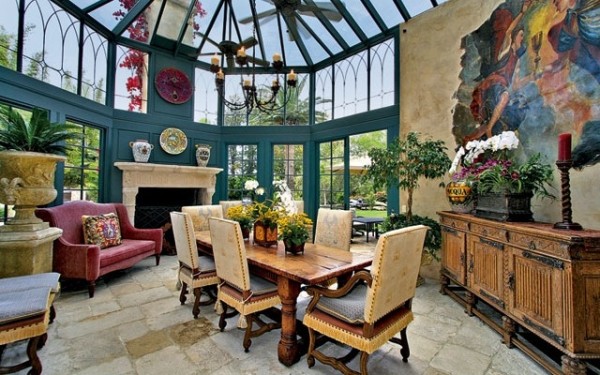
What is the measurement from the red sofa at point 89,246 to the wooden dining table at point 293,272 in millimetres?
2127

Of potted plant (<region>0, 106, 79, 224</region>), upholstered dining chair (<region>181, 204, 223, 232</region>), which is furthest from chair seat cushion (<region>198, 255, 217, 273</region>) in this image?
potted plant (<region>0, 106, 79, 224</region>)

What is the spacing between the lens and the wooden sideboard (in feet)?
5.60

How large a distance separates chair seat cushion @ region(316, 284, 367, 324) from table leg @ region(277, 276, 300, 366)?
0.68 feet

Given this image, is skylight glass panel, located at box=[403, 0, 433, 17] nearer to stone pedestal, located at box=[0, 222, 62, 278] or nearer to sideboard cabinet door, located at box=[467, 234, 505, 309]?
sideboard cabinet door, located at box=[467, 234, 505, 309]

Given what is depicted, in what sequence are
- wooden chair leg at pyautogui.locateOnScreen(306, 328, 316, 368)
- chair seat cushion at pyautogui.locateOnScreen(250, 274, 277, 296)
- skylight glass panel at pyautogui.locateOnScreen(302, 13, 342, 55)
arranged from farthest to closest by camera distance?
skylight glass panel at pyautogui.locateOnScreen(302, 13, 342, 55) → chair seat cushion at pyautogui.locateOnScreen(250, 274, 277, 296) → wooden chair leg at pyautogui.locateOnScreen(306, 328, 316, 368)

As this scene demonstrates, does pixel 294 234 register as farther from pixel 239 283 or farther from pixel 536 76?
pixel 536 76

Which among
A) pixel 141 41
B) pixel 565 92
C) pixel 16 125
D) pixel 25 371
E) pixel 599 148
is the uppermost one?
pixel 141 41

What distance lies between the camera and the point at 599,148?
7.45 feet

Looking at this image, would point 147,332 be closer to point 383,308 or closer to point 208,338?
point 208,338

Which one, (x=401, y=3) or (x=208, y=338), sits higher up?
(x=401, y=3)

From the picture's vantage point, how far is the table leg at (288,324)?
1.97 metres

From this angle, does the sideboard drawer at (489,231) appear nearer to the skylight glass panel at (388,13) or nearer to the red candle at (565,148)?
the red candle at (565,148)

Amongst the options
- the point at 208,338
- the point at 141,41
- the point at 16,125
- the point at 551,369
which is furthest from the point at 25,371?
the point at 141,41

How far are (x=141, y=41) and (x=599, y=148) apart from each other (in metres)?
6.48
